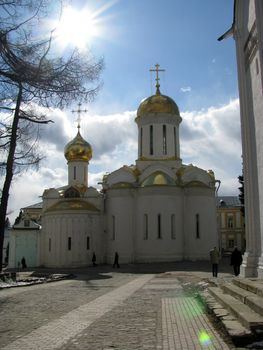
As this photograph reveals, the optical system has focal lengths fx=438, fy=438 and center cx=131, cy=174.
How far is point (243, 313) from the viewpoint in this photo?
630cm

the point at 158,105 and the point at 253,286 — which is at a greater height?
the point at 158,105

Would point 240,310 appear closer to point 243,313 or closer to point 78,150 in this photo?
point 243,313

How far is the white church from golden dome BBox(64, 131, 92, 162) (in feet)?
10.0

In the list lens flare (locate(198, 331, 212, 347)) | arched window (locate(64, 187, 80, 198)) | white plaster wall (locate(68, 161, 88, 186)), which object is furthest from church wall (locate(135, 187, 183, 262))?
lens flare (locate(198, 331, 212, 347))

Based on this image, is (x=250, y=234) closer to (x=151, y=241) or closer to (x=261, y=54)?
(x=261, y=54)

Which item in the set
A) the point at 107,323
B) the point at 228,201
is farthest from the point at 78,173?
the point at 228,201

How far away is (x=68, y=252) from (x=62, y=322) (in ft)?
90.4

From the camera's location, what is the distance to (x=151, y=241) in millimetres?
32969

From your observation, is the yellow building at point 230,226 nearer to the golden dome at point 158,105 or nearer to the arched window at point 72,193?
the golden dome at point 158,105

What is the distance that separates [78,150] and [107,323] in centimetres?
3371

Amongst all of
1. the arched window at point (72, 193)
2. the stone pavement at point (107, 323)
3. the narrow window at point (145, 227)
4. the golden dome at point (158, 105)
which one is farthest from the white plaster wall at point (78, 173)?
the stone pavement at point (107, 323)

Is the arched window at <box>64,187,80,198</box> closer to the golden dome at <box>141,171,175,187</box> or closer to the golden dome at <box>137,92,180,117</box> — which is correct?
the golden dome at <box>141,171,175,187</box>

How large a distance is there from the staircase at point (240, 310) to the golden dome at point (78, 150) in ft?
105

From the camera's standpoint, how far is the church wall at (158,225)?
108 ft
